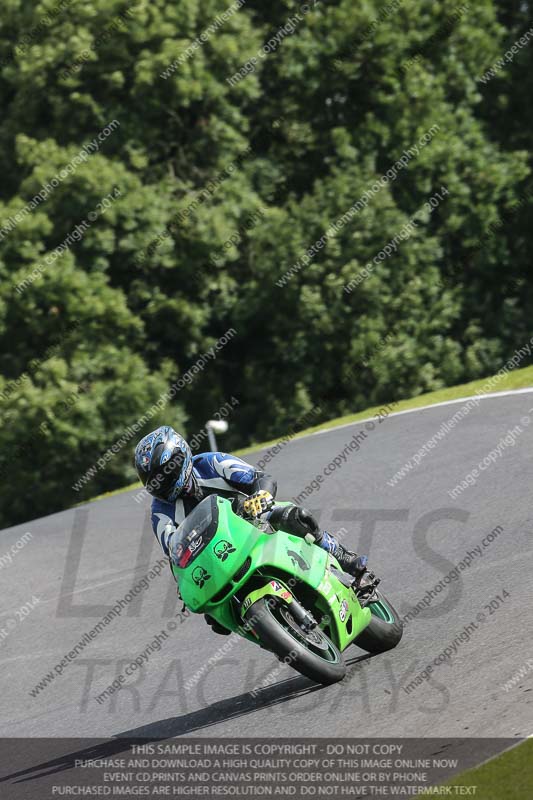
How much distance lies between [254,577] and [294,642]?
47 cm

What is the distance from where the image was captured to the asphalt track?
6.56 meters

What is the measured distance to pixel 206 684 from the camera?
8125 millimetres

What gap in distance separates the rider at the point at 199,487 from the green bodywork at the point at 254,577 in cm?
13

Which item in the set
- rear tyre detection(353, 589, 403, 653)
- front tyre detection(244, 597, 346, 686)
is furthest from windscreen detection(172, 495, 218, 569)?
rear tyre detection(353, 589, 403, 653)

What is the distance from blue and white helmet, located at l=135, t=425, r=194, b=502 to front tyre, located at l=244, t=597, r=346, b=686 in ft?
2.94

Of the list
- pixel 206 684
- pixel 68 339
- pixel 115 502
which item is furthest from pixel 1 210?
pixel 206 684

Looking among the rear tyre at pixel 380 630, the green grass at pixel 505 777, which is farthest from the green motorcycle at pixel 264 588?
the green grass at pixel 505 777

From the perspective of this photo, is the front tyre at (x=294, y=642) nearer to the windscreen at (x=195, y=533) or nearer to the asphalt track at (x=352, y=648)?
the asphalt track at (x=352, y=648)

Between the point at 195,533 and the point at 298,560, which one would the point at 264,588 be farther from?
the point at 195,533

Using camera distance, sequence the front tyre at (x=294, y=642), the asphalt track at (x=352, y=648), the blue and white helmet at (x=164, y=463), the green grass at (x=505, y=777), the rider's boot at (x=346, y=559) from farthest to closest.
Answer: the rider's boot at (x=346, y=559) < the blue and white helmet at (x=164, y=463) < the asphalt track at (x=352, y=648) < the front tyre at (x=294, y=642) < the green grass at (x=505, y=777)

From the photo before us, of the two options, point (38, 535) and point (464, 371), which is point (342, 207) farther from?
point (38, 535)

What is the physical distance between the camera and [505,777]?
5102 millimetres

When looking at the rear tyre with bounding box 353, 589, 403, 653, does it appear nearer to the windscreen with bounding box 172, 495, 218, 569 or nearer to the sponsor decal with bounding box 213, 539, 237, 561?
the sponsor decal with bounding box 213, 539, 237, 561

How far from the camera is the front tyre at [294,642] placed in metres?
6.45
